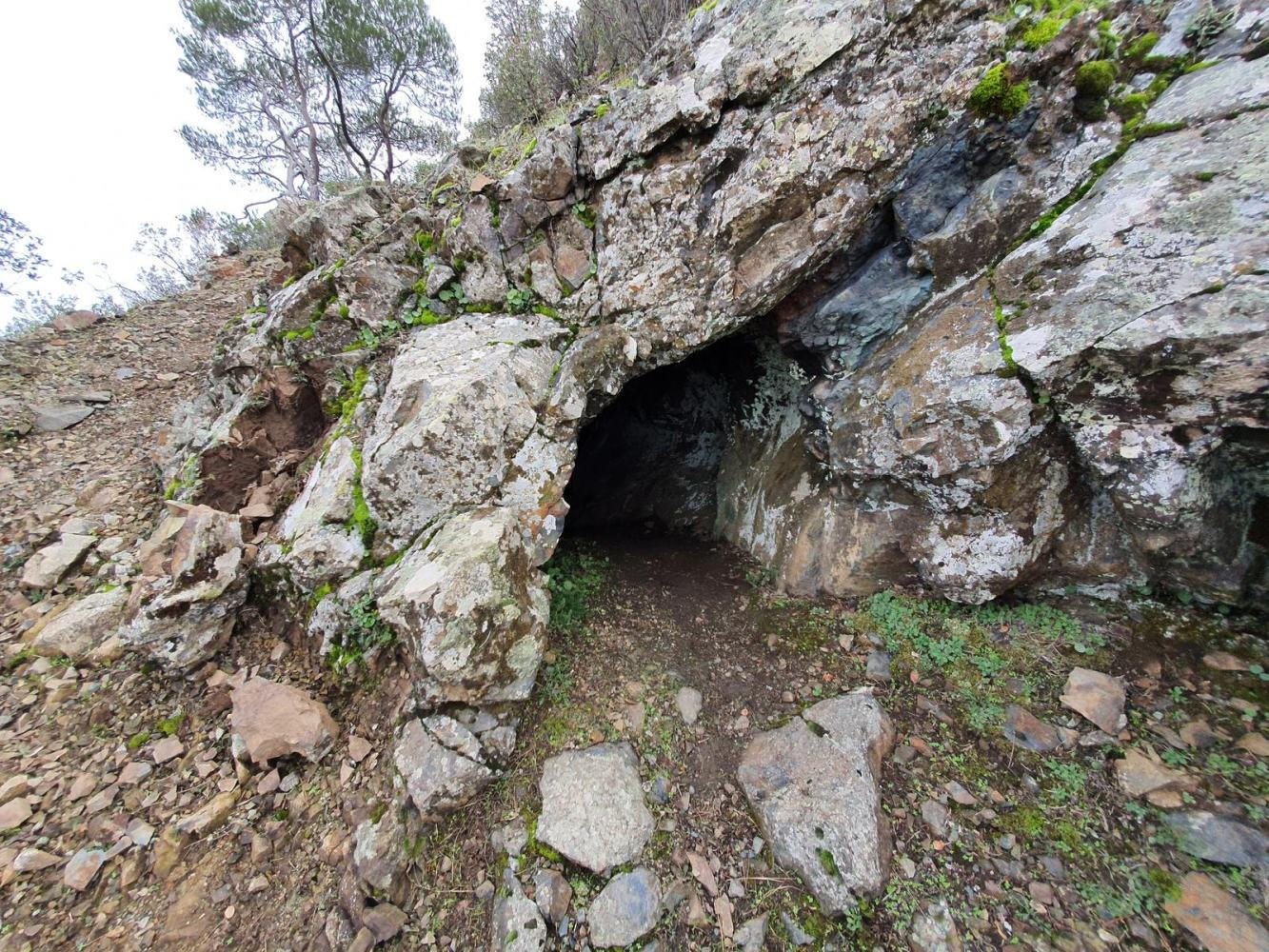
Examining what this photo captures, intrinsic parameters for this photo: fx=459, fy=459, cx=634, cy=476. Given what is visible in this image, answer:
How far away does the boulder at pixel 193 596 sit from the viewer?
3904 mm

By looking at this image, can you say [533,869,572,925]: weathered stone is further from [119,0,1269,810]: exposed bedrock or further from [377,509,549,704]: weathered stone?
[377,509,549,704]: weathered stone

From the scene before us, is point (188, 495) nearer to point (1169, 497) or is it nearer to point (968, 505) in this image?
point (968, 505)

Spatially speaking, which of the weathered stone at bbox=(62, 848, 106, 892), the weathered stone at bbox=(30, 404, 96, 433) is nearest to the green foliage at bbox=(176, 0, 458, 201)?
the weathered stone at bbox=(30, 404, 96, 433)

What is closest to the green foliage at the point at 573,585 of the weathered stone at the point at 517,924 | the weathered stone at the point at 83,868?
the weathered stone at the point at 517,924

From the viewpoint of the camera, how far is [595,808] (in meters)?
3.36

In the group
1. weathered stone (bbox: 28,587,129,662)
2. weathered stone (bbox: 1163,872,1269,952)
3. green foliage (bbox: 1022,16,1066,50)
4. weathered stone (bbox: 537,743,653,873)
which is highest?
green foliage (bbox: 1022,16,1066,50)

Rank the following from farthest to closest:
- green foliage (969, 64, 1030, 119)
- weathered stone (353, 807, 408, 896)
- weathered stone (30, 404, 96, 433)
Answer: weathered stone (30, 404, 96, 433)
green foliage (969, 64, 1030, 119)
weathered stone (353, 807, 408, 896)

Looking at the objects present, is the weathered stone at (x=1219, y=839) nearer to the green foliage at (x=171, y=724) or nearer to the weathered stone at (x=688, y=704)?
the weathered stone at (x=688, y=704)

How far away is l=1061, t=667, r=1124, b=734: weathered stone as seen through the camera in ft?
10.6

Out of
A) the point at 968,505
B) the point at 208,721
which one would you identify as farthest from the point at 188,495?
the point at 968,505

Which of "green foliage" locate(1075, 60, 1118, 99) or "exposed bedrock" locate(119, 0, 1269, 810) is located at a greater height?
"green foliage" locate(1075, 60, 1118, 99)

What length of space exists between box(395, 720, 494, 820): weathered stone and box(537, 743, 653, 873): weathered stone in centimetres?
52

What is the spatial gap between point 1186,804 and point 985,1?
5892mm

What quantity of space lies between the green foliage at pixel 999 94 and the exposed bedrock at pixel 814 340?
7 cm
